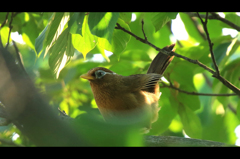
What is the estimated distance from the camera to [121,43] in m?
3.56

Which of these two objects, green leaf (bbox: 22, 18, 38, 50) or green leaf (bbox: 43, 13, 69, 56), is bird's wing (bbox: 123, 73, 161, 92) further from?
green leaf (bbox: 43, 13, 69, 56)

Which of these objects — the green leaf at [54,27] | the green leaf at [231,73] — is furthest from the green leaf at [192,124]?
the green leaf at [54,27]

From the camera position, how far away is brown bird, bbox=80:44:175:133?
4.26 metres

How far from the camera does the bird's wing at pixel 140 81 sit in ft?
15.3

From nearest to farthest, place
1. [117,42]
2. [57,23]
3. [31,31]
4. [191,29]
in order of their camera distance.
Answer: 1. [57,23]
2. [117,42]
3. [31,31]
4. [191,29]

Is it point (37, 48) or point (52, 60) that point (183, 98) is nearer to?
point (52, 60)

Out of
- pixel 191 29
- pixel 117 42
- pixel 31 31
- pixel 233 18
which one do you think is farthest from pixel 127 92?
pixel 191 29

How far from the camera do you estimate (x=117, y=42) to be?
356 cm

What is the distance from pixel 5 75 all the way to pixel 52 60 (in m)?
2.30

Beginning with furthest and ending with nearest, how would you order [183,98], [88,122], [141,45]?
[141,45] < [183,98] < [88,122]

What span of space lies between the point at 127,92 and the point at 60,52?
1658 millimetres

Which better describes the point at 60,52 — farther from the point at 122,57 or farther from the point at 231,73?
the point at 231,73

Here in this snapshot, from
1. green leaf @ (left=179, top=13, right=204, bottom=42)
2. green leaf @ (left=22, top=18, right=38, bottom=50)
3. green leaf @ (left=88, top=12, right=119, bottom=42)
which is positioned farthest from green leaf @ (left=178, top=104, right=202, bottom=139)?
green leaf @ (left=22, top=18, right=38, bottom=50)
